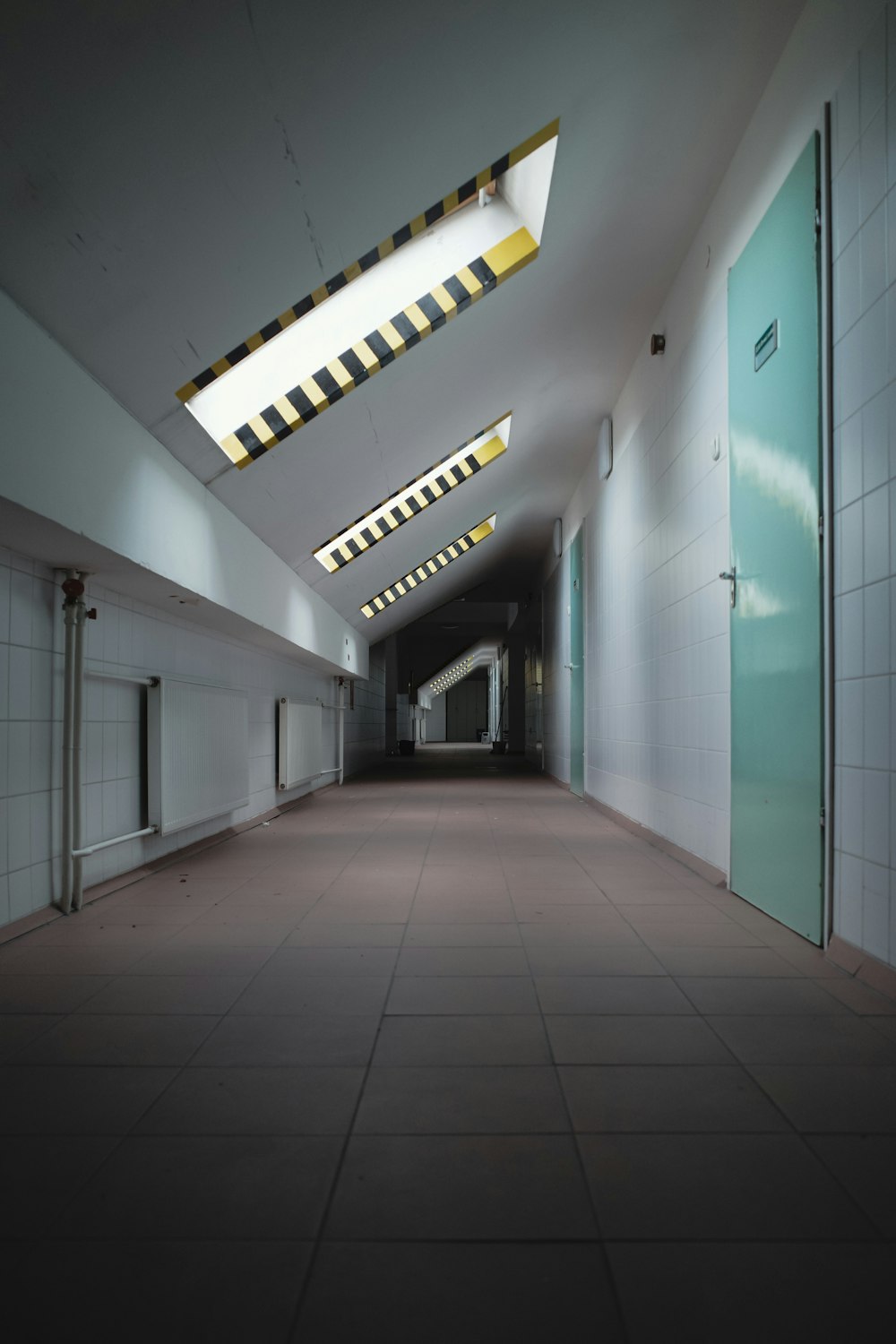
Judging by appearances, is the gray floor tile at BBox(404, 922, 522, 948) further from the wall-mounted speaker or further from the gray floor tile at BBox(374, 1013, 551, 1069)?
the wall-mounted speaker

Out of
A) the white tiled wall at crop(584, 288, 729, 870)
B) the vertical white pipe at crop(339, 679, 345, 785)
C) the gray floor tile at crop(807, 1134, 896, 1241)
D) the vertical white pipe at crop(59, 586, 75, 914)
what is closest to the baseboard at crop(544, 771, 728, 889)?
the white tiled wall at crop(584, 288, 729, 870)

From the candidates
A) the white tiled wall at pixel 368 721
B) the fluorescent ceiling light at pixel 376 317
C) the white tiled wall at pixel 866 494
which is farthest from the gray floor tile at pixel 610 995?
the white tiled wall at pixel 368 721

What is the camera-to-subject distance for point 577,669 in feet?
33.2

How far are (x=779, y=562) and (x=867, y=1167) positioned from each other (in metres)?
2.43

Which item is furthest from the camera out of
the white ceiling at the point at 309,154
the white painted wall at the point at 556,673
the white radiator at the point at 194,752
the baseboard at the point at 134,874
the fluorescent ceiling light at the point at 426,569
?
the fluorescent ceiling light at the point at 426,569

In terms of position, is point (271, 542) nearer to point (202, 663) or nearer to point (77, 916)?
point (202, 663)

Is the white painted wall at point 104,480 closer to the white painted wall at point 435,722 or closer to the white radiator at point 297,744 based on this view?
the white radiator at point 297,744

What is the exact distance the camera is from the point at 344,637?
11.3 m

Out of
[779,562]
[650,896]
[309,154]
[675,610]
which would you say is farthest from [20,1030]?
[675,610]

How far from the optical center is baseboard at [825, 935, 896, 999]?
2.58 metres

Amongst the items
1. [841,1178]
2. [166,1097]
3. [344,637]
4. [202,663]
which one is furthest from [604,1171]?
[344,637]

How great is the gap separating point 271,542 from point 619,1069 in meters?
5.11

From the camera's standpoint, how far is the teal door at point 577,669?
989 centimetres

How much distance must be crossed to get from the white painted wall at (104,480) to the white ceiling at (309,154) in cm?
11
